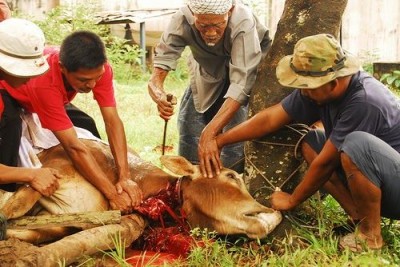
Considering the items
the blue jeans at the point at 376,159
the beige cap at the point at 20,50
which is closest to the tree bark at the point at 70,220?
the beige cap at the point at 20,50

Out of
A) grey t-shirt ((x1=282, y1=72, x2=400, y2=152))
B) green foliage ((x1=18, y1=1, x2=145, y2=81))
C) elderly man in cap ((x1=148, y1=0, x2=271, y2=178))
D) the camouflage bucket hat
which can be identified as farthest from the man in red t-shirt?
green foliage ((x1=18, y1=1, x2=145, y2=81))

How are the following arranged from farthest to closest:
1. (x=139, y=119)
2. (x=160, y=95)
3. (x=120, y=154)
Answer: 1. (x=139, y=119)
2. (x=160, y=95)
3. (x=120, y=154)

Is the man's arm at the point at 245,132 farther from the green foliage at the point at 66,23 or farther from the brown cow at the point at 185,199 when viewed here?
the green foliage at the point at 66,23

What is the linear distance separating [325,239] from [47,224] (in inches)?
77.0

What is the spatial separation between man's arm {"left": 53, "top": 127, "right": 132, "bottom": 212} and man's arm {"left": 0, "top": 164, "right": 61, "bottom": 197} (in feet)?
0.69

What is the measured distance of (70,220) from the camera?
181 inches

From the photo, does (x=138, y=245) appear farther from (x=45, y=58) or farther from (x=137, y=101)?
(x=137, y=101)

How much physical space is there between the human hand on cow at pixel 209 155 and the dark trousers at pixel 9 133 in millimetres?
1432

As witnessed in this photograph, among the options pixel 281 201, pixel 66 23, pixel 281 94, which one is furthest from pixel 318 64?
pixel 66 23

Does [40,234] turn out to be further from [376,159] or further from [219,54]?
[376,159]

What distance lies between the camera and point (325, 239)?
463cm

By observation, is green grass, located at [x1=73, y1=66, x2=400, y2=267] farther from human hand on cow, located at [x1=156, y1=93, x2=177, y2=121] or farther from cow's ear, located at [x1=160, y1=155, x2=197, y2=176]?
human hand on cow, located at [x1=156, y1=93, x2=177, y2=121]

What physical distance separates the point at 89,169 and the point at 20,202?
1.85ft

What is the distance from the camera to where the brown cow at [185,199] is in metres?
4.69
